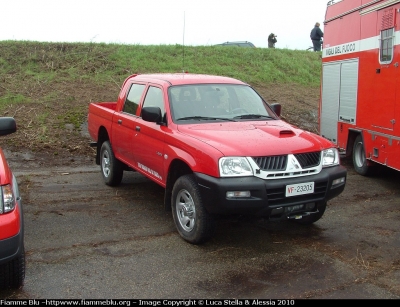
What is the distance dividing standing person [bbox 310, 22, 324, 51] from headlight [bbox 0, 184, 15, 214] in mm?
21455

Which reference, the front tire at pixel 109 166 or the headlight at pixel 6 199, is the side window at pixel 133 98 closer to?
the front tire at pixel 109 166

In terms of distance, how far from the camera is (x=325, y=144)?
5648 mm

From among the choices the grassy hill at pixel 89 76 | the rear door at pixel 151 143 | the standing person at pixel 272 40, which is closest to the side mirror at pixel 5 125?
the rear door at pixel 151 143

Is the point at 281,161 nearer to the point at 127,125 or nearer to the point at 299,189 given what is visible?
the point at 299,189

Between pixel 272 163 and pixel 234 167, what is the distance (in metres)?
0.41

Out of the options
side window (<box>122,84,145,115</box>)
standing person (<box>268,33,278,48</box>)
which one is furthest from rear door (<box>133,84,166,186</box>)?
standing person (<box>268,33,278,48</box>)

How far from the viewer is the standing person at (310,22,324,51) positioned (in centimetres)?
2347

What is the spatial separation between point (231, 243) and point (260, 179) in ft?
3.25

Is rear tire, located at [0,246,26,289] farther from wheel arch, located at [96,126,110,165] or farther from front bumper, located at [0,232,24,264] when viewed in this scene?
wheel arch, located at [96,126,110,165]

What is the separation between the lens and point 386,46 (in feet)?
26.3

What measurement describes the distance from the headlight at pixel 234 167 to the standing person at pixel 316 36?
65.4ft

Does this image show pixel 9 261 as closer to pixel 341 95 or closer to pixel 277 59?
pixel 341 95

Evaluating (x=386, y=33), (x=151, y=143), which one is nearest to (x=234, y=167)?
(x=151, y=143)

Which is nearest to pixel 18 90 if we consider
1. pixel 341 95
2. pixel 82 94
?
pixel 82 94
